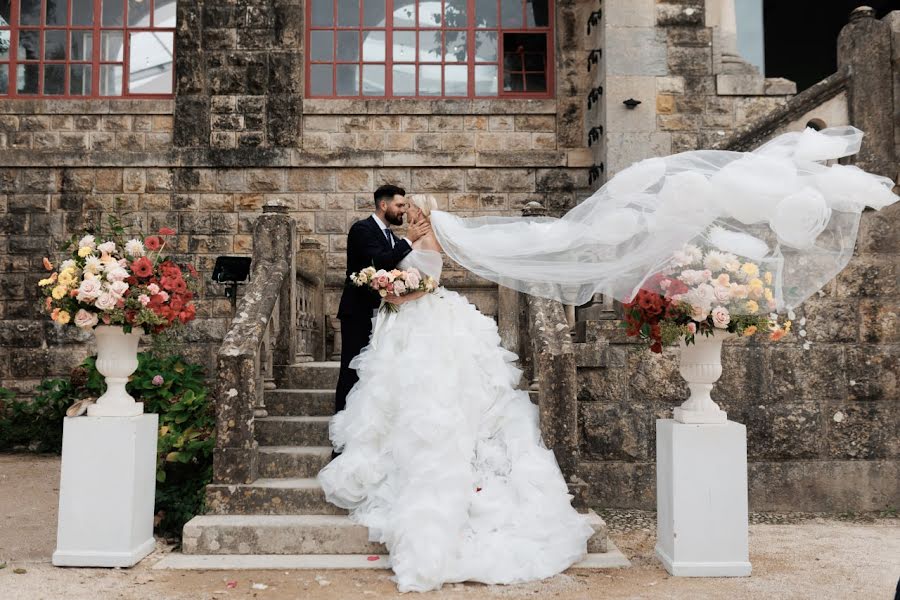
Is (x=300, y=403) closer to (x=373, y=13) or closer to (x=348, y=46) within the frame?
(x=348, y=46)

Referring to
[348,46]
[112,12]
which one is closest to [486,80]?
[348,46]

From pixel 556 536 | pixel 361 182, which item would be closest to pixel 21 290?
pixel 361 182

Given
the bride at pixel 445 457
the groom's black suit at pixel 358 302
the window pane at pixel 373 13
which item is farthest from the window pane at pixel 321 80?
the bride at pixel 445 457

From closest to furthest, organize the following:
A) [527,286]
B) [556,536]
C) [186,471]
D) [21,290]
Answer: [556,536]
[527,286]
[186,471]
[21,290]

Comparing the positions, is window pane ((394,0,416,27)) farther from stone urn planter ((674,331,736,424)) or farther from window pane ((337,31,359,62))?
stone urn planter ((674,331,736,424))

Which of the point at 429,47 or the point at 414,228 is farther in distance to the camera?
the point at 429,47

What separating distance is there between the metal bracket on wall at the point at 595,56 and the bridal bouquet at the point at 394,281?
15.7 feet

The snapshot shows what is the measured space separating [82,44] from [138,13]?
0.83 metres

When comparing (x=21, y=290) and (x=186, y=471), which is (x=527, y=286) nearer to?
(x=186, y=471)

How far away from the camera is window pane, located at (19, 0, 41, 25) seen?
10.0 m

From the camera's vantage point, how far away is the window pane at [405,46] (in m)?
10.0

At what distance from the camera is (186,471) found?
20.4 feet

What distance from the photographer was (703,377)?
4992 mm

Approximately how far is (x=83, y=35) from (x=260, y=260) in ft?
18.6
